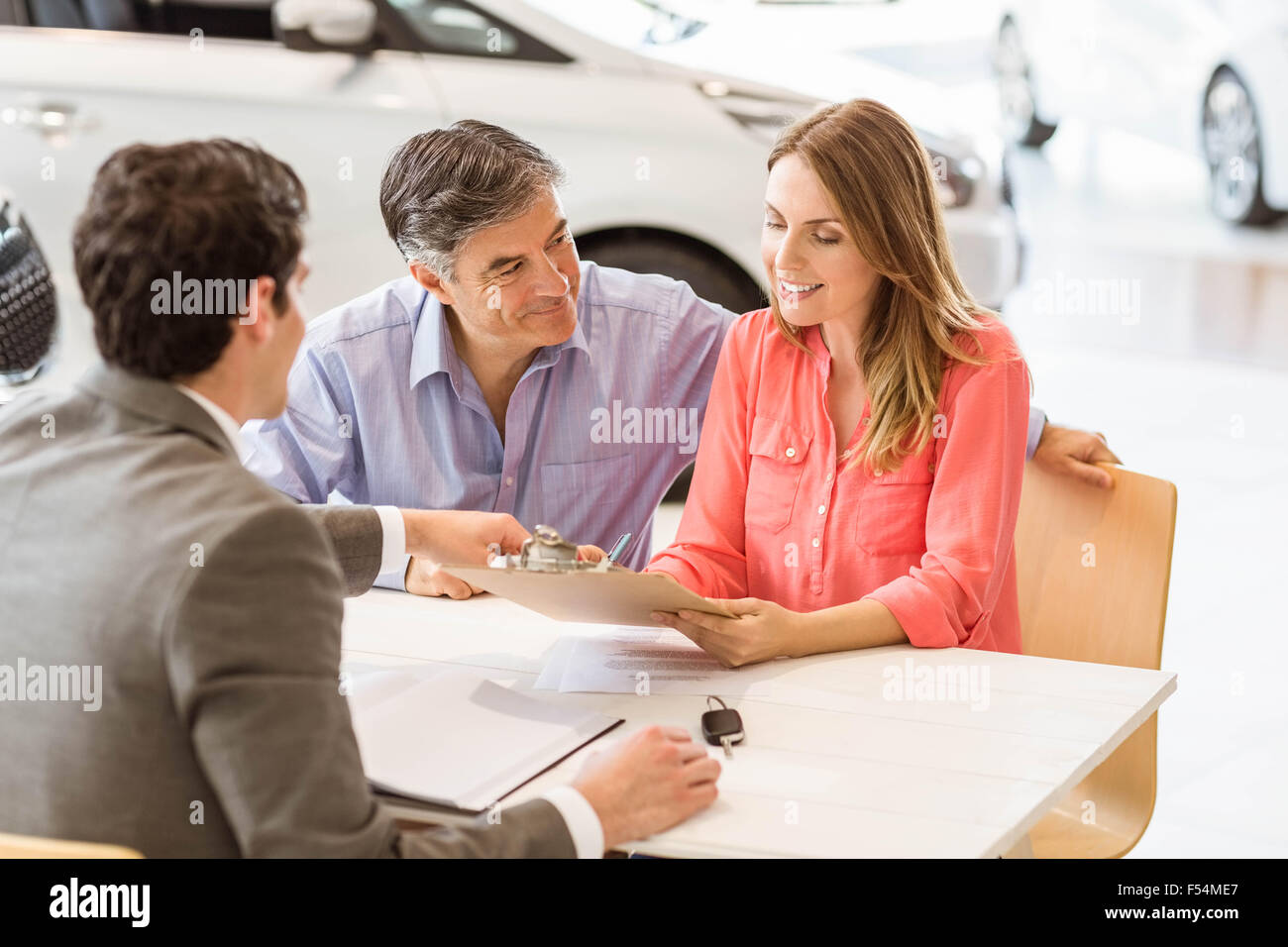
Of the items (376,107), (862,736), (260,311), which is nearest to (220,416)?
(260,311)

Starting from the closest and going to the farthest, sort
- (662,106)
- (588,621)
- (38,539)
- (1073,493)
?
1. (38,539)
2. (588,621)
3. (1073,493)
4. (662,106)

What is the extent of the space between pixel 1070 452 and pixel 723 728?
863mm

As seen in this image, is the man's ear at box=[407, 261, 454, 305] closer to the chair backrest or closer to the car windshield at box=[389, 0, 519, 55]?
the chair backrest

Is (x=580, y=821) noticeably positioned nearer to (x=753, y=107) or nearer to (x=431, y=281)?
(x=431, y=281)

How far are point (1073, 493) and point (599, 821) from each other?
110cm

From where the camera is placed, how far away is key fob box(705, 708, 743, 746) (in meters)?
1.58

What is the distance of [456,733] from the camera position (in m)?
1.59

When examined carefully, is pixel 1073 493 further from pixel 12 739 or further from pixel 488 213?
pixel 12 739

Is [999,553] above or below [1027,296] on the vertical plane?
above

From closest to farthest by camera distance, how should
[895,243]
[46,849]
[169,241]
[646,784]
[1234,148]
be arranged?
[46,849], [169,241], [646,784], [895,243], [1234,148]

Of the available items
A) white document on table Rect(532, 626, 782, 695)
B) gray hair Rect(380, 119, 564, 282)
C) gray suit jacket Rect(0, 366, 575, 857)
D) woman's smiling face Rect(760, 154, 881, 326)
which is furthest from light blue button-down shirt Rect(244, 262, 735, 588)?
gray suit jacket Rect(0, 366, 575, 857)

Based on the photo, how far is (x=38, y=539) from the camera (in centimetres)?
128

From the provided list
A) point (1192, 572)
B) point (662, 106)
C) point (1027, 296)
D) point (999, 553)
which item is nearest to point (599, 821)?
point (999, 553)

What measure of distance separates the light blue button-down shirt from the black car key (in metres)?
0.84
